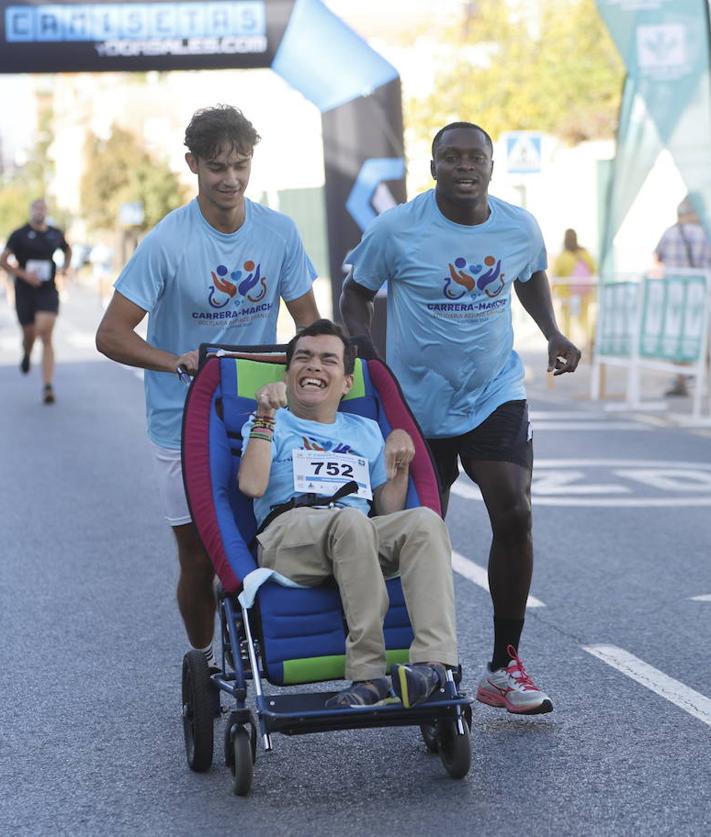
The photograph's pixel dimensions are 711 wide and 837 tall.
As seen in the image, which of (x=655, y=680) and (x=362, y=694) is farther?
(x=655, y=680)

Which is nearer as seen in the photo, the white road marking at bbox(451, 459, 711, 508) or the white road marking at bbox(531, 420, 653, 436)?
the white road marking at bbox(451, 459, 711, 508)

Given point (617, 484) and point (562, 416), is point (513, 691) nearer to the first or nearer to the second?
point (617, 484)

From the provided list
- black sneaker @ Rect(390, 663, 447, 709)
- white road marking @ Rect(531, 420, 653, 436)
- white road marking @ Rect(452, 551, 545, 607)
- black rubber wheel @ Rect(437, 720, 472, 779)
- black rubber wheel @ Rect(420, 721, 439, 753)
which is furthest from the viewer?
white road marking @ Rect(531, 420, 653, 436)

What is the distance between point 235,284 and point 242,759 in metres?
Result: 1.57

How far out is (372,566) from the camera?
15.3 feet

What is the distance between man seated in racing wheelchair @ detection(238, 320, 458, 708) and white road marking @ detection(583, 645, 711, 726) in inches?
49.9

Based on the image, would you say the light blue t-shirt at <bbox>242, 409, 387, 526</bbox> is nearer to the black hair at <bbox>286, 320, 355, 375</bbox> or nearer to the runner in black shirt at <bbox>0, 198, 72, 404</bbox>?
the black hair at <bbox>286, 320, 355, 375</bbox>

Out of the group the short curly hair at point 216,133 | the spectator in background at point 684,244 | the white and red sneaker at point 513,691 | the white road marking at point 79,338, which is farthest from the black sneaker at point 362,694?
the white road marking at point 79,338

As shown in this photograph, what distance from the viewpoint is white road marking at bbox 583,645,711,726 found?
5609 millimetres

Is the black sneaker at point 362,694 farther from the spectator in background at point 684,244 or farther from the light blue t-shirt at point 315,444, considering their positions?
the spectator in background at point 684,244

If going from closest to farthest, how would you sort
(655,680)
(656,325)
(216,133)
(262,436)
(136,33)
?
(262,436) → (216,133) → (655,680) → (656,325) → (136,33)

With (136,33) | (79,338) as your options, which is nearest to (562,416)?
(136,33)

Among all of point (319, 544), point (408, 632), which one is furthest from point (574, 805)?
point (319, 544)

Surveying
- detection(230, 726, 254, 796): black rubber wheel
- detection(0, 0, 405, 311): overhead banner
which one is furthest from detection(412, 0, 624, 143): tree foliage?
detection(230, 726, 254, 796): black rubber wheel
